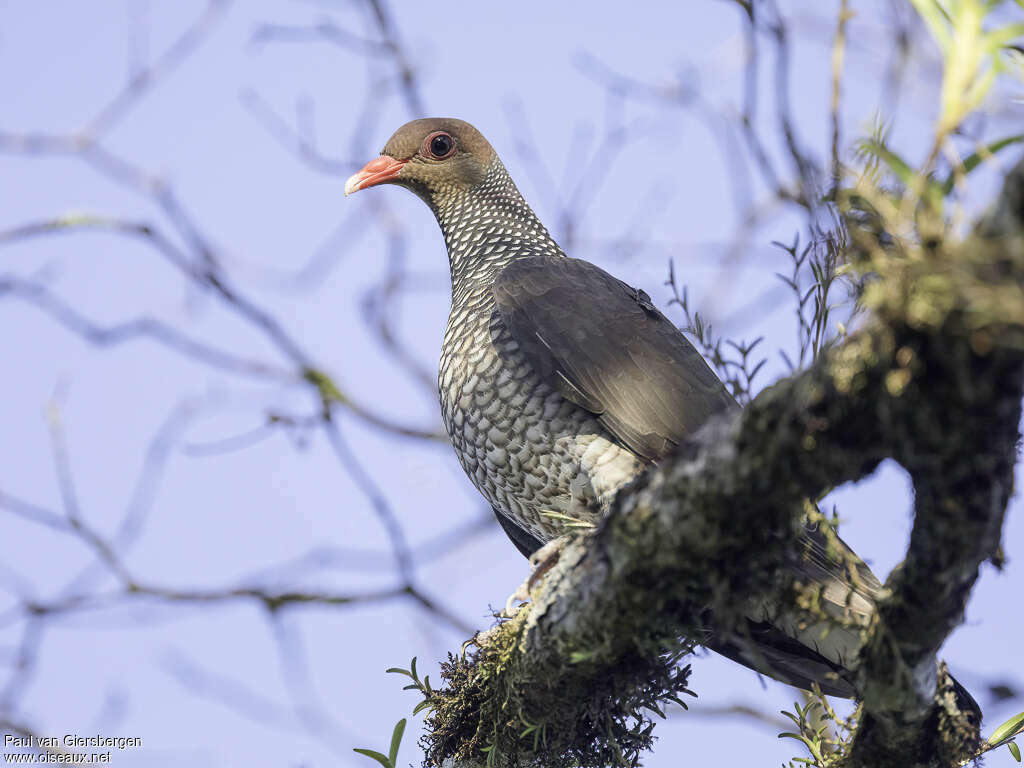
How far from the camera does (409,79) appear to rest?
571 centimetres

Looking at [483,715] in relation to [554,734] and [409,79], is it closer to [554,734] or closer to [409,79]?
[554,734]

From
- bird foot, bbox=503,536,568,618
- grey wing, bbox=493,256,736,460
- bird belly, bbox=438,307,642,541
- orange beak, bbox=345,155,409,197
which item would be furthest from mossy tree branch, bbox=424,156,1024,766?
orange beak, bbox=345,155,409,197

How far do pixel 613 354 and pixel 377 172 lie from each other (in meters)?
1.70

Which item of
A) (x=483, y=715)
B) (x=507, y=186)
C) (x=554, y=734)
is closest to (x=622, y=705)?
(x=554, y=734)

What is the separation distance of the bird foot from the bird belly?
0.76ft

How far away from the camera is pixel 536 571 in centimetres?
271

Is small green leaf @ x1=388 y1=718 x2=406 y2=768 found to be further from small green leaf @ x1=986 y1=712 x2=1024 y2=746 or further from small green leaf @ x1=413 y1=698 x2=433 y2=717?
small green leaf @ x1=986 y1=712 x2=1024 y2=746

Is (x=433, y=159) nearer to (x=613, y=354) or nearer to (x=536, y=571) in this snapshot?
(x=613, y=354)

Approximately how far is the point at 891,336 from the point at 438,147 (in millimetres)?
3398

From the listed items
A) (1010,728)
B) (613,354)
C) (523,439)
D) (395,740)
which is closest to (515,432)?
(523,439)

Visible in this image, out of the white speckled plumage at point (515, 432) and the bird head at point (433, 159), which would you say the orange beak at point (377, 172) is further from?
the white speckled plumage at point (515, 432)

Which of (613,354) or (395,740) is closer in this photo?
(395,740)

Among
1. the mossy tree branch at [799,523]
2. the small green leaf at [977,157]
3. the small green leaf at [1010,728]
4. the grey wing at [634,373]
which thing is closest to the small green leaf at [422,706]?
the mossy tree branch at [799,523]

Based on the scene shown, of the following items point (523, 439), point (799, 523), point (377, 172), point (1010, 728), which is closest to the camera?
point (799, 523)
